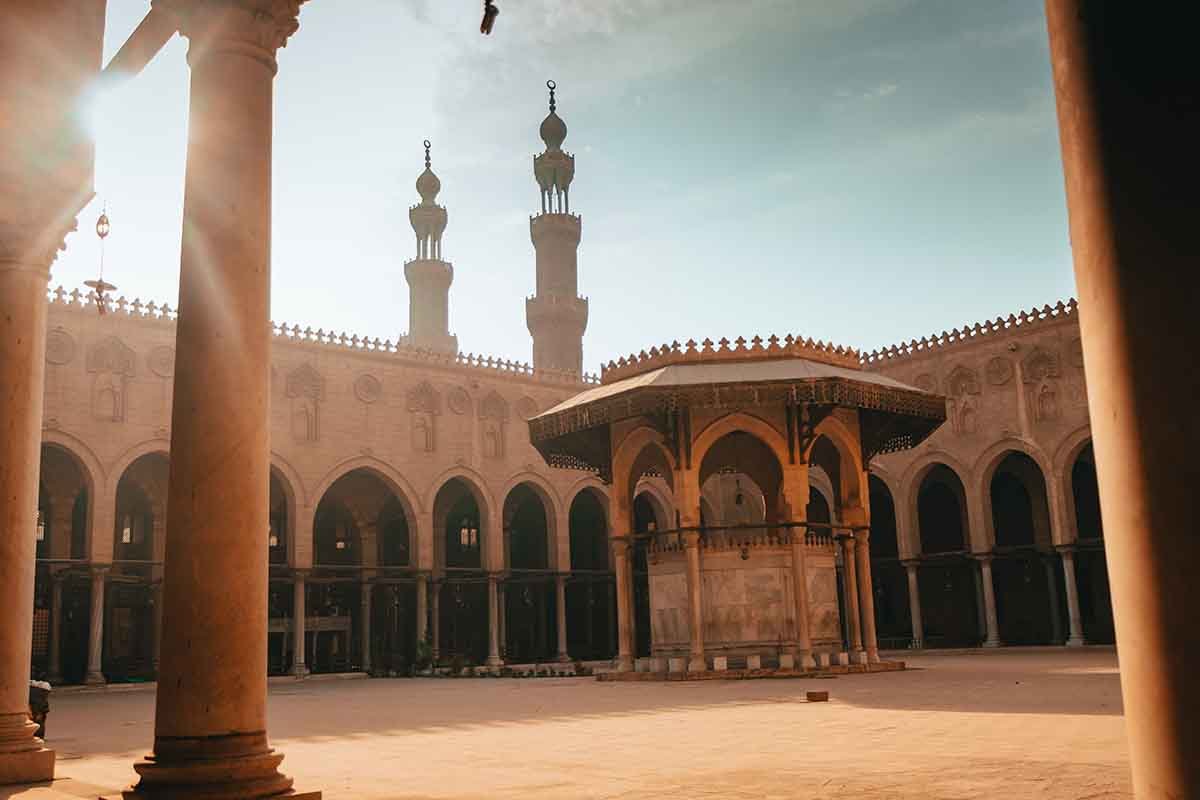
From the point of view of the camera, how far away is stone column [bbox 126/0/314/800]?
474cm

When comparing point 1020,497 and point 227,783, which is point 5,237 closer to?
point 227,783

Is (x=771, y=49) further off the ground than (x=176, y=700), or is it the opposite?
(x=771, y=49)

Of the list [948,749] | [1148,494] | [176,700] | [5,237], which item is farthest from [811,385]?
[1148,494]

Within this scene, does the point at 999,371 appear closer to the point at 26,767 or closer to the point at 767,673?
the point at 767,673

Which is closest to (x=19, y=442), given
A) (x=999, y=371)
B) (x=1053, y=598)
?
(x=999, y=371)

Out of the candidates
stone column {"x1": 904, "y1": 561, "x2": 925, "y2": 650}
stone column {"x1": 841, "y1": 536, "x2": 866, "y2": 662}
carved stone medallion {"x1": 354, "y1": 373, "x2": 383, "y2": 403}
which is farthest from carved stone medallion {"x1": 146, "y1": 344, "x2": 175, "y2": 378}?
stone column {"x1": 904, "y1": 561, "x2": 925, "y2": 650}

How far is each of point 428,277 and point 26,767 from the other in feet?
152

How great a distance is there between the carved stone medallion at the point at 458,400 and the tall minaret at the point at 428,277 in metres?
18.8

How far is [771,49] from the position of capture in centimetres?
1114

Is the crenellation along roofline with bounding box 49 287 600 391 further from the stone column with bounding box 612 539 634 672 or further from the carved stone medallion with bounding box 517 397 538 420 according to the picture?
the stone column with bounding box 612 539 634 672

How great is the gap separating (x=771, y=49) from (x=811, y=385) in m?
7.93

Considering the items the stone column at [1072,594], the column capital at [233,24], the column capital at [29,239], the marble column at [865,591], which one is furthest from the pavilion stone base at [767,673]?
the column capital at [233,24]

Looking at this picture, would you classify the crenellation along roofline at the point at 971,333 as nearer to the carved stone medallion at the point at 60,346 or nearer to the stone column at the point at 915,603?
the stone column at the point at 915,603

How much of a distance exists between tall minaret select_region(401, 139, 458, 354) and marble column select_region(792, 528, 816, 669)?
112 feet
